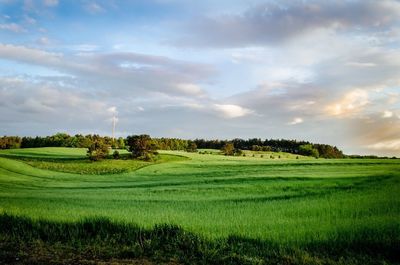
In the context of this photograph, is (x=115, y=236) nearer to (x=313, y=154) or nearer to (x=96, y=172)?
(x=96, y=172)

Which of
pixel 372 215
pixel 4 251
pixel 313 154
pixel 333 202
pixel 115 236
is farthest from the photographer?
pixel 313 154

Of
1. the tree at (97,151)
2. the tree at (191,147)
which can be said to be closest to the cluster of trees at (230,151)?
the tree at (191,147)

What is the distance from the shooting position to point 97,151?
258 feet

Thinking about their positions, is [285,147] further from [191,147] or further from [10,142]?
[10,142]

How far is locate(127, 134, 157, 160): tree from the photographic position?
256ft

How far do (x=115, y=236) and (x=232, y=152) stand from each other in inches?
3388

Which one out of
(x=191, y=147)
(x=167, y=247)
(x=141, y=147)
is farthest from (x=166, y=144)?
(x=167, y=247)

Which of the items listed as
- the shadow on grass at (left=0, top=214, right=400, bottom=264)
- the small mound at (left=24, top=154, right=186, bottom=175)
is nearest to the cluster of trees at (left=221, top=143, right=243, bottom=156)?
the small mound at (left=24, top=154, right=186, bottom=175)

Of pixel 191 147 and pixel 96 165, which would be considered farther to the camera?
pixel 191 147

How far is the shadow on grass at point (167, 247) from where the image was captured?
33.8 ft

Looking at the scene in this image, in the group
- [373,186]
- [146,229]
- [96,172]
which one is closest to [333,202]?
[373,186]

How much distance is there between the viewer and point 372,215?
15023mm

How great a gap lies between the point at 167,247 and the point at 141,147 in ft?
224

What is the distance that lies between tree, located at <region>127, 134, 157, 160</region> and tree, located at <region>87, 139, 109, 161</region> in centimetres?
458
